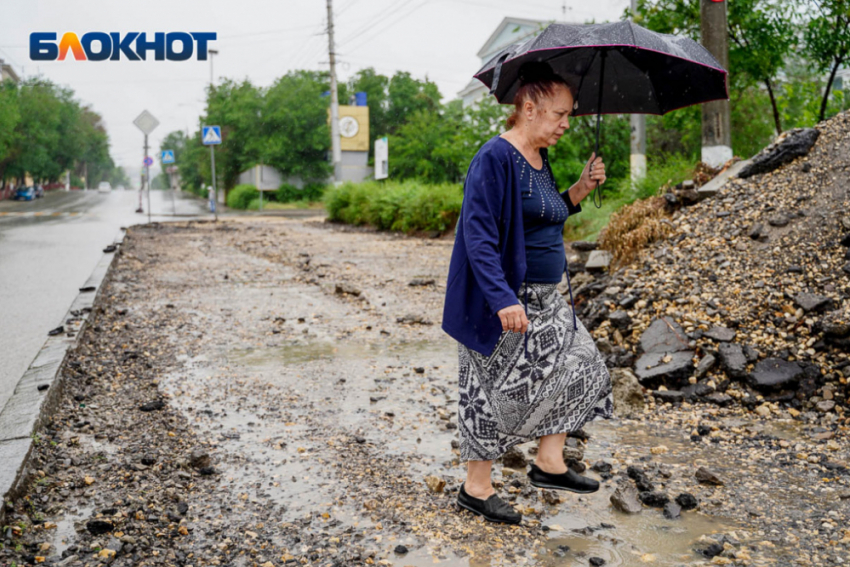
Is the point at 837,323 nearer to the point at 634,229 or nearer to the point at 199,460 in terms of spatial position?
the point at 634,229

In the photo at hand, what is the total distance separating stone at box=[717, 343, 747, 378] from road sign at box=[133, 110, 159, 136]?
816 inches

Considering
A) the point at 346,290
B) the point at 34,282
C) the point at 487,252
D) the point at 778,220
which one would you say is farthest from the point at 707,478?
the point at 34,282

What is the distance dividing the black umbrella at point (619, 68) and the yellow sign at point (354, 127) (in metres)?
43.7

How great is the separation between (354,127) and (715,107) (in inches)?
1535

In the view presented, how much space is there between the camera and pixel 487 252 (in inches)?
114

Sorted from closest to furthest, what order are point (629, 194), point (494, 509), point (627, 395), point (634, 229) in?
point (494, 509)
point (627, 395)
point (634, 229)
point (629, 194)

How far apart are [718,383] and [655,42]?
8.30ft

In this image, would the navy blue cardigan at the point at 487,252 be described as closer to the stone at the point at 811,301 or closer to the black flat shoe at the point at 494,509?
the black flat shoe at the point at 494,509

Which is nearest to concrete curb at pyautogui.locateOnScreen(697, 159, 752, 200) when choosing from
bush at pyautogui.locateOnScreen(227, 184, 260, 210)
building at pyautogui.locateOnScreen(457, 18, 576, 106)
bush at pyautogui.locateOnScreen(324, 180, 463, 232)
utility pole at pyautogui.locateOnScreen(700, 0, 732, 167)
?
utility pole at pyautogui.locateOnScreen(700, 0, 732, 167)

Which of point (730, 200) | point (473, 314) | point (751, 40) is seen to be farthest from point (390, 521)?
point (751, 40)

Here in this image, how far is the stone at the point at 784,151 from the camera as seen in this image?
6.89m

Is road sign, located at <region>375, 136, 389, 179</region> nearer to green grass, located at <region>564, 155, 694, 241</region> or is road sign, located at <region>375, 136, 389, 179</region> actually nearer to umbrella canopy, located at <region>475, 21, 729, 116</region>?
green grass, located at <region>564, 155, 694, 241</region>

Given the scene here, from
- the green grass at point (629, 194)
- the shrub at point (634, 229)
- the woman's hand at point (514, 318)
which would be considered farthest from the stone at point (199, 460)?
the green grass at point (629, 194)

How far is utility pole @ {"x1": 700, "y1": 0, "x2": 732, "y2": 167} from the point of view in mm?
9297
